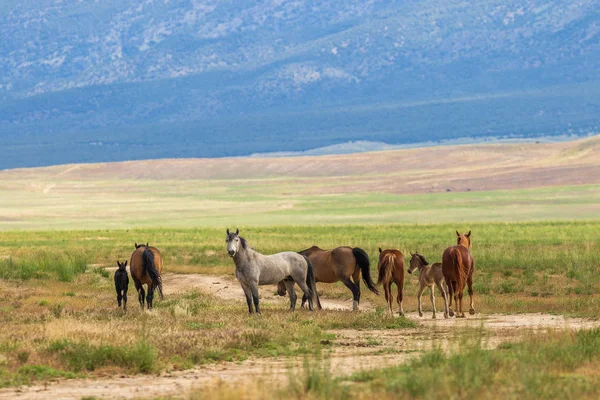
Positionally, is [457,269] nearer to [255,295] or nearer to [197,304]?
[255,295]

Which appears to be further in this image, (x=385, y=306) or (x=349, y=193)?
(x=349, y=193)

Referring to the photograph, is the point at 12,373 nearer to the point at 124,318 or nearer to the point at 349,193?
the point at 124,318

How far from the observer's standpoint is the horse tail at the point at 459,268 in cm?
2091

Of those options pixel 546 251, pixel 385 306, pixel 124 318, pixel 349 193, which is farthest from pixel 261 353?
pixel 349 193

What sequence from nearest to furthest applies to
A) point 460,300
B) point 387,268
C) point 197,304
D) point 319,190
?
point 460,300
point 387,268
point 197,304
point 319,190

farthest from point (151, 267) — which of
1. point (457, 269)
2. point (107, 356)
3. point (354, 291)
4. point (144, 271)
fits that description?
point (107, 356)

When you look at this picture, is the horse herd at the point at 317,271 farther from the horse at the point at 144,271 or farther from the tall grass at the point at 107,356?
the tall grass at the point at 107,356

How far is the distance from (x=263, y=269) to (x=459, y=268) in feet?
10.3

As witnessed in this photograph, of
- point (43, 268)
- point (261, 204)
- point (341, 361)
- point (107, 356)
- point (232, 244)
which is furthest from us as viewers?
point (261, 204)

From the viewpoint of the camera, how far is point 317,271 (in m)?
22.7

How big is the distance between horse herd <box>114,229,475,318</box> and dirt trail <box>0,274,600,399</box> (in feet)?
2.26

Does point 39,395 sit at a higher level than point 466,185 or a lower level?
lower

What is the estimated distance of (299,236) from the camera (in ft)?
174

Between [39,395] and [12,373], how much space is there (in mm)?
1171
